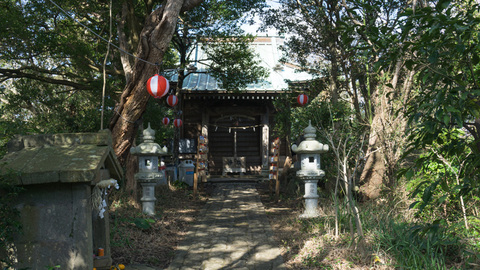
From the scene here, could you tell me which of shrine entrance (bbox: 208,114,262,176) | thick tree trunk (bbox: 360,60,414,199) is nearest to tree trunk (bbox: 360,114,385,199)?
thick tree trunk (bbox: 360,60,414,199)

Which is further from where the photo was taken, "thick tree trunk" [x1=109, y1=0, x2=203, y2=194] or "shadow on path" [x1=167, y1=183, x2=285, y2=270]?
"thick tree trunk" [x1=109, y1=0, x2=203, y2=194]

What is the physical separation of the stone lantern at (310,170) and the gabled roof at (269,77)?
226 inches

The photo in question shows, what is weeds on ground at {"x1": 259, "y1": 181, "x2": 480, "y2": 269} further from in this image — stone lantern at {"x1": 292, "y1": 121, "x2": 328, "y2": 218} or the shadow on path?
stone lantern at {"x1": 292, "y1": 121, "x2": 328, "y2": 218}

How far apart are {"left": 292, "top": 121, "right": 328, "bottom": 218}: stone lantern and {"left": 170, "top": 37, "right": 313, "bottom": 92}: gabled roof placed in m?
5.74

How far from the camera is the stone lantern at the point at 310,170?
7066 mm

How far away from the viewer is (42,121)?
9.80 meters

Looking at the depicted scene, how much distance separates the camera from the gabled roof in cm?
1472

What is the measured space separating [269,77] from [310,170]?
899 cm

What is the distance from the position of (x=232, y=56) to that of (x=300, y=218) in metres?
6.71

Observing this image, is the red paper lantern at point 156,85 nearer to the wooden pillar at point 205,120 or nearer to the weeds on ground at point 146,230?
the weeds on ground at point 146,230

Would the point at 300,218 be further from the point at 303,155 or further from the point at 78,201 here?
the point at 78,201

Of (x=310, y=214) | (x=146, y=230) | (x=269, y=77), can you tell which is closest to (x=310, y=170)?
(x=310, y=214)

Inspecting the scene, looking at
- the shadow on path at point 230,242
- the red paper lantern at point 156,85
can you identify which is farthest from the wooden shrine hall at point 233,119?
the red paper lantern at point 156,85

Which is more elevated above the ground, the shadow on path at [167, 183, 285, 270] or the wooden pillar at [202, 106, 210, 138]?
the wooden pillar at [202, 106, 210, 138]
